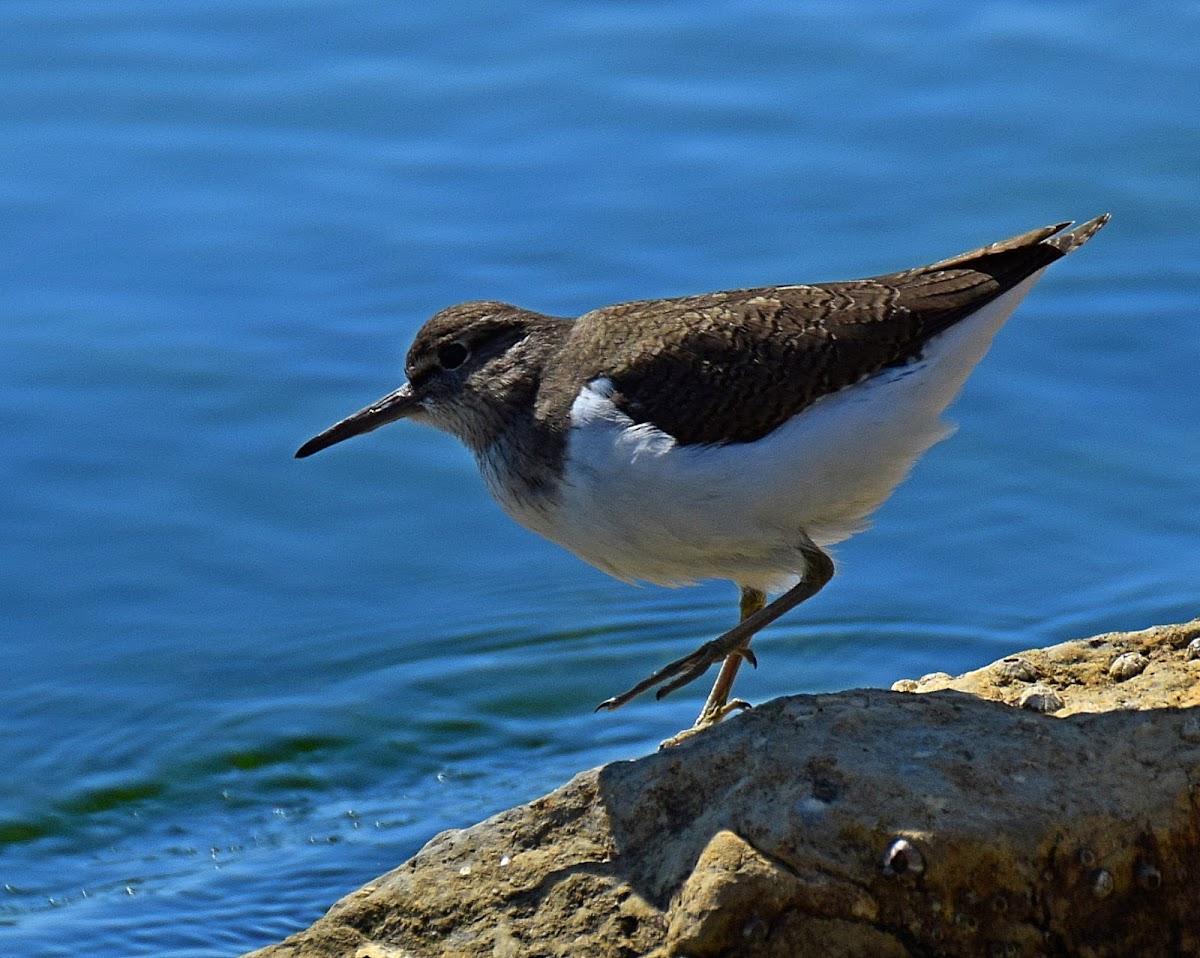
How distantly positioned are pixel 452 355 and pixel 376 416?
1.69ft

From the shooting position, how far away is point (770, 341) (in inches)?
290

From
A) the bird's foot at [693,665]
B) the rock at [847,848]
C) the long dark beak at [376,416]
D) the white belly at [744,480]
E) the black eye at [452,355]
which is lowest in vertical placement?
the rock at [847,848]

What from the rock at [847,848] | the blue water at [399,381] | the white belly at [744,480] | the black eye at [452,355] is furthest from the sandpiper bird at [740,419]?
the blue water at [399,381]

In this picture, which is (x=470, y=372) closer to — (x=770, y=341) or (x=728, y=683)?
(x=770, y=341)

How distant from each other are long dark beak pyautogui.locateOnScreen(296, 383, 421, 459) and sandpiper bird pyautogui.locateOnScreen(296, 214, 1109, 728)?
1.94 ft

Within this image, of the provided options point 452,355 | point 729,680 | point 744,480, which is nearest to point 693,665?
point 729,680

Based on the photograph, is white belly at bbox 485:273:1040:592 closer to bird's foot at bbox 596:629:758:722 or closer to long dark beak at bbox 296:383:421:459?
bird's foot at bbox 596:629:758:722

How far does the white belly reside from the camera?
7.04 m

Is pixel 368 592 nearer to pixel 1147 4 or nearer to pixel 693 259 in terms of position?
pixel 693 259

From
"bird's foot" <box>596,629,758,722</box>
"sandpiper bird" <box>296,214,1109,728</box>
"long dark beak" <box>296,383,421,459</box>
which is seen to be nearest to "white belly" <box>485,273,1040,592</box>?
"sandpiper bird" <box>296,214,1109,728</box>

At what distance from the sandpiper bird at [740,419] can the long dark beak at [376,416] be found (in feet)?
1.94

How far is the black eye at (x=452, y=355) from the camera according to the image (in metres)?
8.20

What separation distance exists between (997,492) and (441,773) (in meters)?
3.81

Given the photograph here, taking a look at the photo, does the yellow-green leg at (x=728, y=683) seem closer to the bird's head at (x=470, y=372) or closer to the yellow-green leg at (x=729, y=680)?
the yellow-green leg at (x=729, y=680)
